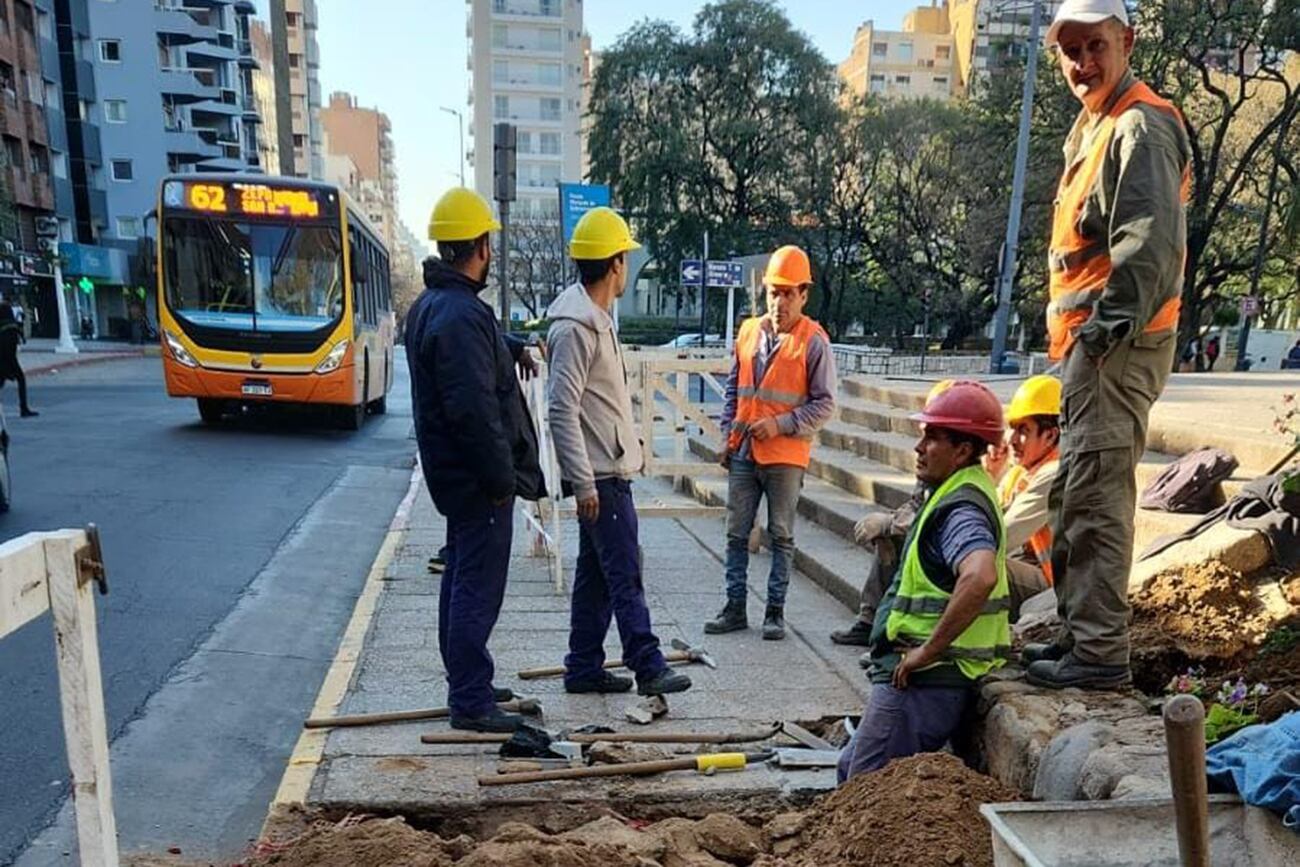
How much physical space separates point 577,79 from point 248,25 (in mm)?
26211

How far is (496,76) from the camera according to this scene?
238 ft

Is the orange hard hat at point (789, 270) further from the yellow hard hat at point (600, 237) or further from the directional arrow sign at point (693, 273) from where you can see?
the directional arrow sign at point (693, 273)

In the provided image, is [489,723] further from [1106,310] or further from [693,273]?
[693,273]

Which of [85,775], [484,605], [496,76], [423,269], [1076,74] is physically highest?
[496,76]

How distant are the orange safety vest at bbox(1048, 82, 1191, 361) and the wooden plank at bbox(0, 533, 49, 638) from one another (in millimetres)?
3038

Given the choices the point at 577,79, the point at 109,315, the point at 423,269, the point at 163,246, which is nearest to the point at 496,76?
the point at 577,79

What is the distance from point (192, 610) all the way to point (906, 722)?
4.41 m

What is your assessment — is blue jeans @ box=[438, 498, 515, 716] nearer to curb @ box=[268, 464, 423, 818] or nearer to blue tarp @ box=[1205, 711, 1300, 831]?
curb @ box=[268, 464, 423, 818]

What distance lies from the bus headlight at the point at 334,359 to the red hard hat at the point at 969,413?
10.7 m

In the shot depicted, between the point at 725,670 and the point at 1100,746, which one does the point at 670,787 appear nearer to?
the point at 725,670

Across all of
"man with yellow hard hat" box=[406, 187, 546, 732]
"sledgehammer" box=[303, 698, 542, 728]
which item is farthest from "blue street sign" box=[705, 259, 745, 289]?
"sledgehammer" box=[303, 698, 542, 728]

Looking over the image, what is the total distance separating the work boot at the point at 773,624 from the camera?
4863 millimetres

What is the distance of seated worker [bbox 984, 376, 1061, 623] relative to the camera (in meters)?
3.88

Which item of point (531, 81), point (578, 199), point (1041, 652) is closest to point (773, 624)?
point (1041, 652)
